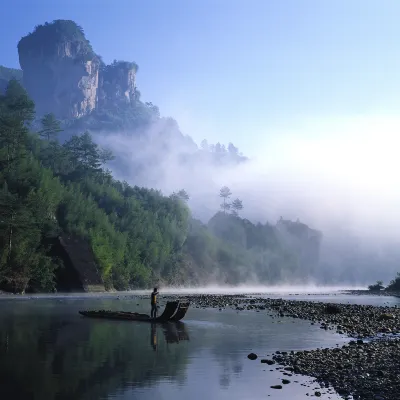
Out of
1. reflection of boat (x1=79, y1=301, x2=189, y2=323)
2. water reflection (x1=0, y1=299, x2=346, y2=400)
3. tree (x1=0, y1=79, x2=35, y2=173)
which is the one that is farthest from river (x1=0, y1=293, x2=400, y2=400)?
tree (x1=0, y1=79, x2=35, y2=173)

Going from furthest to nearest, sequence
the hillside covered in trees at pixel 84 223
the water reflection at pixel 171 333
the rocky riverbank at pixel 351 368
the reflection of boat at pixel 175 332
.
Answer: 1. the hillside covered in trees at pixel 84 223
2. the reflection of boat at pixel 175 332
3. the water reflection at pixel 171 333
4. the rocky riverbank at pixel 351 368

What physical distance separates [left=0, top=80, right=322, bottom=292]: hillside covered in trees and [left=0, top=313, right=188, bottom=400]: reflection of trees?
42859 millimetres

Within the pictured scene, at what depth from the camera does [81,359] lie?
2184cm

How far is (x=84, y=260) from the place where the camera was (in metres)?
90.3

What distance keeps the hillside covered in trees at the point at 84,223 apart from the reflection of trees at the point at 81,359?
4286 centimetres

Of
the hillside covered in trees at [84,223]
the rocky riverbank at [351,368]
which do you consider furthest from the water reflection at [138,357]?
the hillside covered in trees at [84,223]

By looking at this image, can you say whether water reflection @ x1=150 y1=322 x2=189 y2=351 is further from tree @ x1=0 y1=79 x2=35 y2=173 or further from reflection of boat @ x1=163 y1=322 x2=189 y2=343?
tree @ x1=0 y1=79 x2=35 y2=173

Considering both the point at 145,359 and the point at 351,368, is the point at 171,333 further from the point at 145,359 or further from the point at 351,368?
the point at 351,368

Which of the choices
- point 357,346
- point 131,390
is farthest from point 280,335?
point 131,390

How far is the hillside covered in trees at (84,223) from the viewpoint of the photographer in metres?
77.0

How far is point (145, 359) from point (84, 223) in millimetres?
79483

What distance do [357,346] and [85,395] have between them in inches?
619

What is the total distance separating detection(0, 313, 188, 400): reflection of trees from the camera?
16.6 meters

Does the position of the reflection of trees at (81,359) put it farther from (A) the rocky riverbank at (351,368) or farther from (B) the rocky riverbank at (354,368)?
(B) the rocky riverbank at (354,368)
